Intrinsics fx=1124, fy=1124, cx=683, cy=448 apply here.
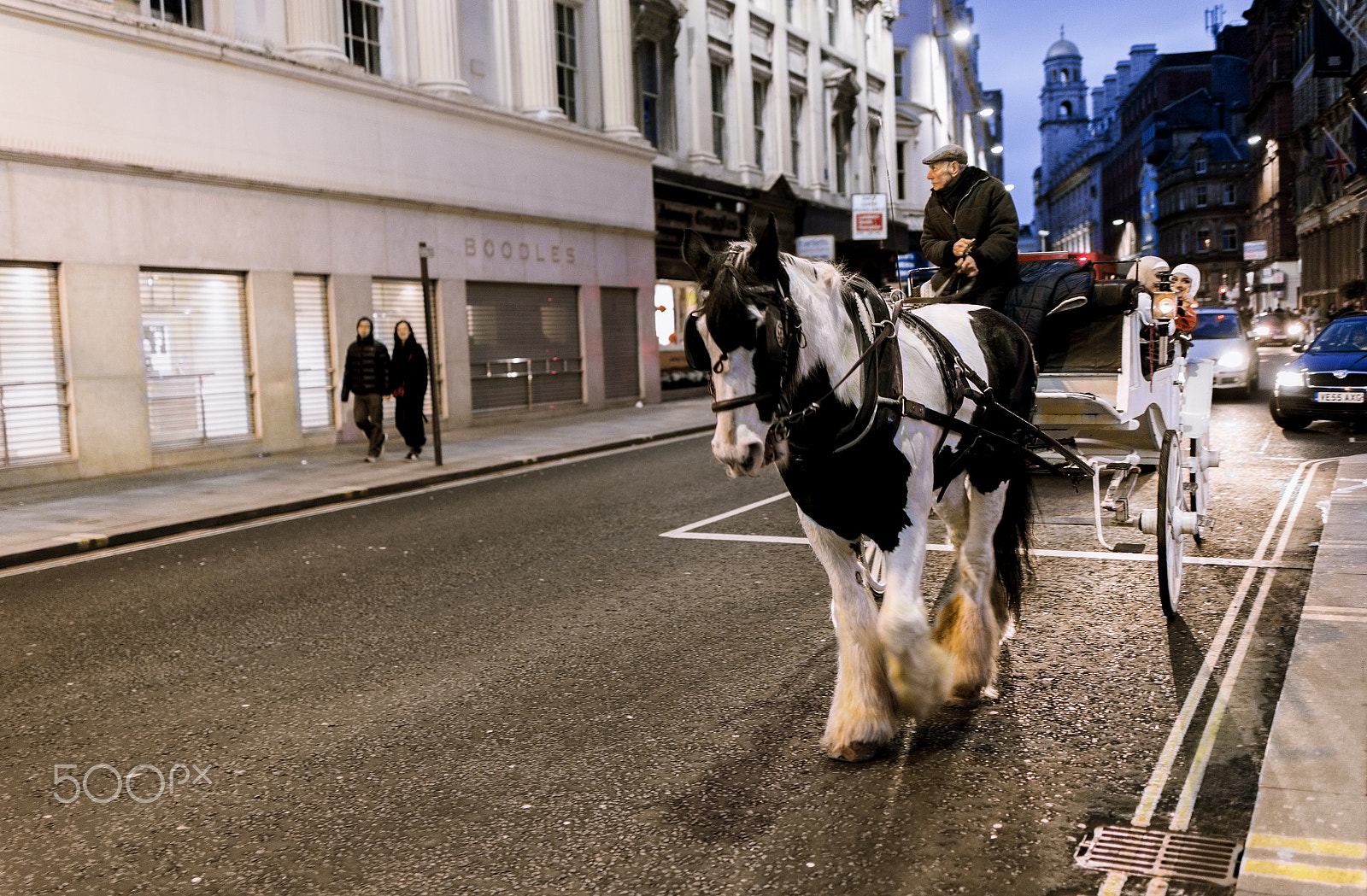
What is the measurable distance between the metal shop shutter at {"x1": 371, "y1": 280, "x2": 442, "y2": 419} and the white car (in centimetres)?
1381

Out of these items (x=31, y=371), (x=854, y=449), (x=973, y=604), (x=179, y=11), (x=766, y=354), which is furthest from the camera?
(x=179, y=11)

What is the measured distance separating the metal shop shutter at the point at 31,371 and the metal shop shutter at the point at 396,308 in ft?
18.3

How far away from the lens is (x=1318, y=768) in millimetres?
3697

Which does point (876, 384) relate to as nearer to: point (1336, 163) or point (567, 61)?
point (567, 61)

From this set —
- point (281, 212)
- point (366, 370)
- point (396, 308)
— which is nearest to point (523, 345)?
point (396, 308)

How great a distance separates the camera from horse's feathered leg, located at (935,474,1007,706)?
4.84 m

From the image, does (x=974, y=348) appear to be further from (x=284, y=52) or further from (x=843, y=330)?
(x=284, y=52)

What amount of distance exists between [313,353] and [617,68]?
38.7 ft

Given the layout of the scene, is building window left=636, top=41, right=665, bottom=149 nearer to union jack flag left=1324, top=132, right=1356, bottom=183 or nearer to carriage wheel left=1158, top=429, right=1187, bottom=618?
carriage wheel left=1158, top=429, right=1187, bottom=618

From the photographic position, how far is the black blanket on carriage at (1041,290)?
6.08 m

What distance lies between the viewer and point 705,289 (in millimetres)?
3613

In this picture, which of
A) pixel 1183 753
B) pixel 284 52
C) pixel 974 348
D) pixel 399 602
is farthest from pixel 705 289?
pixel 284 52

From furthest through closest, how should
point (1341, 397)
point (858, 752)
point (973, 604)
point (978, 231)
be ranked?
point (1341, 397)
point (978, 231)
point (973, 604)
point (858, 752)

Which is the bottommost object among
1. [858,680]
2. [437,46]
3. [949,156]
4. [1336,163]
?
[858,680]
